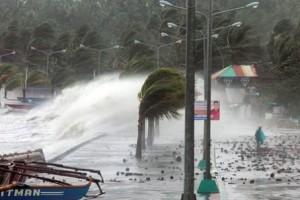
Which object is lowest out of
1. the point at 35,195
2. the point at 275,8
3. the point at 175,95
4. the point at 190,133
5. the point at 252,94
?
the point at 35,195

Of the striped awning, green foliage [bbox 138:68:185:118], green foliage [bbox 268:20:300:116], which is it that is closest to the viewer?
green foliage [bbox 138:68:185:118]

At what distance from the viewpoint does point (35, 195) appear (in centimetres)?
1482

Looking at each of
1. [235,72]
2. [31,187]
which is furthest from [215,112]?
[235,72]

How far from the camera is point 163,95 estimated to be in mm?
29172

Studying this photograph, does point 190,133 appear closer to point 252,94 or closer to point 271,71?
point 252,94

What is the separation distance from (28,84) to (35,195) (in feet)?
282

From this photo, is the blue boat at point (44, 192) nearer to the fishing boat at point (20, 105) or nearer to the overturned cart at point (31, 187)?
the overturned cart at point (31, 187)

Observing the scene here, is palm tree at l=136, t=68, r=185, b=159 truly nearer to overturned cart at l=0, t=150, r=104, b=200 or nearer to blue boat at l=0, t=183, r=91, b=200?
overturned cart at l=0, t=150, r=104, b=200

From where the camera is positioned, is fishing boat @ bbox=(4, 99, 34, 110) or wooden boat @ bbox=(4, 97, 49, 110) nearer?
wooden boat @ bbox=(4, 97, 49, 110)

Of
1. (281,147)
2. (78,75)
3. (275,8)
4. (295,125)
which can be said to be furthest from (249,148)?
(275,8)

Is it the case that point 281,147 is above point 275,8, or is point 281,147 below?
below

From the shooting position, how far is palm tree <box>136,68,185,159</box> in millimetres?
29008

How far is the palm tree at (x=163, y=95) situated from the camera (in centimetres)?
2901

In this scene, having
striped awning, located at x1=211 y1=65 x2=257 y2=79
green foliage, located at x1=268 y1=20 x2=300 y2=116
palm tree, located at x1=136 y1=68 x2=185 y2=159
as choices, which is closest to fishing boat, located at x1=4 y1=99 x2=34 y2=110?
striped awning, located at x1=211 y1=65 x2=257 y2=79
